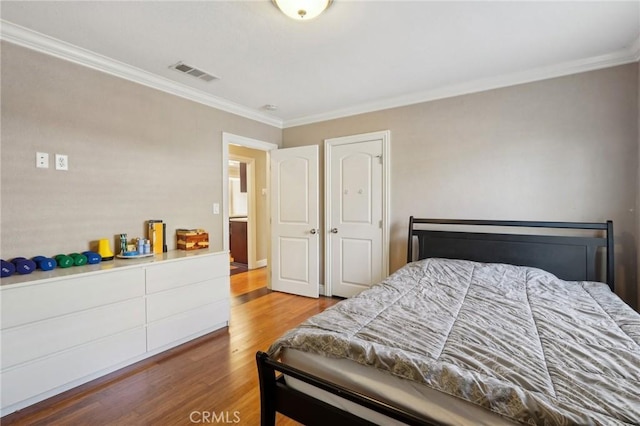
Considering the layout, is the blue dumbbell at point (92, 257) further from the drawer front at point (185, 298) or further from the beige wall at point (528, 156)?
the beige wall at point (528, 156)

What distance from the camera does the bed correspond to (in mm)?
940

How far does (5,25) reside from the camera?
1.91 meters

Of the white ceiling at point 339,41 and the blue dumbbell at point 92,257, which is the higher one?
the white ceiling at point 339,41

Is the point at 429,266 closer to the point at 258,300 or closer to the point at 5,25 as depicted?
the point at 258,300

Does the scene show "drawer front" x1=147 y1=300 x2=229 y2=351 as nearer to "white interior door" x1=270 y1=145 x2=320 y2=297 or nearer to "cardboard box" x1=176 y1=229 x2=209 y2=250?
"cardboard box" x1=176 y1=229 x2=209 y2=250

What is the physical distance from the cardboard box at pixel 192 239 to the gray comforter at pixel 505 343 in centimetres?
183

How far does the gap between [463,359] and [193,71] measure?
2.89 meters

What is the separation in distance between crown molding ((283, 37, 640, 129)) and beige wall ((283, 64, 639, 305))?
0.19ft

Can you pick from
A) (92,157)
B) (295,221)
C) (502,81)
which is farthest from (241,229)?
(502,81)

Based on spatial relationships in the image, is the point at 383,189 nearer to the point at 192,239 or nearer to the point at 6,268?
the point at 192,239

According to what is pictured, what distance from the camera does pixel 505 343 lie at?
4.18ft

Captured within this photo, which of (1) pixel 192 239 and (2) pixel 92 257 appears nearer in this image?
(2) pixel 92 257

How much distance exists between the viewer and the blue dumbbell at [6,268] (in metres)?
1.83

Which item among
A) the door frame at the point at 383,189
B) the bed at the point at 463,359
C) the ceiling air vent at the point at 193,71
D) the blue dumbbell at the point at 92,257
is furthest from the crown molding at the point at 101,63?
the bed at the point at 463,359
